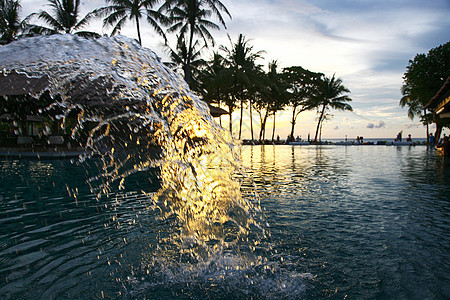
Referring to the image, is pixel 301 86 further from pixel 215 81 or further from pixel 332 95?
pixel 215 81

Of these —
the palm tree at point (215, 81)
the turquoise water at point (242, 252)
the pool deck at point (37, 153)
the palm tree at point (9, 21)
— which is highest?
the palm tree at point (9, 21)

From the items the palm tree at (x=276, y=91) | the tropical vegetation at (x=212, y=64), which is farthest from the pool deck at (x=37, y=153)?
the palm tree at (x=276, y=91)

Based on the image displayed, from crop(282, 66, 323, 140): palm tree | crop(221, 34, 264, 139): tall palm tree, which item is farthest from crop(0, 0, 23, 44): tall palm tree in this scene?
crop(282, 66, 323, 140): palm tree

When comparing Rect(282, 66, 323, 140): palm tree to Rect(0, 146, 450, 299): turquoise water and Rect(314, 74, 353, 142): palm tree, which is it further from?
Rect(0, 146, 450, 299): turquoise water

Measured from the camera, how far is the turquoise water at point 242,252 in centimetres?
292

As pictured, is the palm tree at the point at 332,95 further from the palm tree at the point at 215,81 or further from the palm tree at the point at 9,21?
the palm tree at the point at 9,21

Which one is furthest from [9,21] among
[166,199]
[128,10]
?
[166,199]

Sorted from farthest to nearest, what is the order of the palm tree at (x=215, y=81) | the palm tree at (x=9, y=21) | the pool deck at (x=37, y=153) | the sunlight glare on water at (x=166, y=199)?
the palm tree at (x=215, y=81) < the palm tree at (x=9, y=21) < the pool deck at (x=37, y=153) < the sunlight glare on water at (x=166, y=199)

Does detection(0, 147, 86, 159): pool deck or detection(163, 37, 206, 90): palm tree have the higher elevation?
detection(163, 37, 206, 90): palm tree

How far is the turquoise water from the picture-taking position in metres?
2.92

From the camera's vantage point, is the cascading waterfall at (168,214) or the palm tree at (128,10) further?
the palm tree at (128,10)

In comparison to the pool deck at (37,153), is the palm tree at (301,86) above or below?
above

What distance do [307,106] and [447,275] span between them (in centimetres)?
4741

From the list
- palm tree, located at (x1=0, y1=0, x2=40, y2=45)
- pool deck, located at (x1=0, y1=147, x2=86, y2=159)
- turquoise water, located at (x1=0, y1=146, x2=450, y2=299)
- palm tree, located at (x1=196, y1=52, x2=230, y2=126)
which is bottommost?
turquoise water, located at (x1=0, y1=146, x2=450, y2=299)
